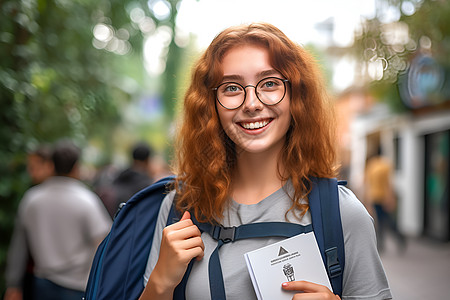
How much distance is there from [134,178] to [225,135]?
4.00 meters

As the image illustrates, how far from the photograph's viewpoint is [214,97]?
1.71 metres

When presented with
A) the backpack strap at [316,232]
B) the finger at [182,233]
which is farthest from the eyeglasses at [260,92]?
the finger at [182,233]

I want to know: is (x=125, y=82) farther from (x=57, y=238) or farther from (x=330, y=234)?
(x=330, y=234)

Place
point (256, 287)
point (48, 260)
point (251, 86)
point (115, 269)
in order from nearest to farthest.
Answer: point (256, 287), point (251, 86), point (115, 269), point (48, 260)

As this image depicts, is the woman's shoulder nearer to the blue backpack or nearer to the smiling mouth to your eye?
the blue backpack

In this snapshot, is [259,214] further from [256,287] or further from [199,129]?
[199,129]

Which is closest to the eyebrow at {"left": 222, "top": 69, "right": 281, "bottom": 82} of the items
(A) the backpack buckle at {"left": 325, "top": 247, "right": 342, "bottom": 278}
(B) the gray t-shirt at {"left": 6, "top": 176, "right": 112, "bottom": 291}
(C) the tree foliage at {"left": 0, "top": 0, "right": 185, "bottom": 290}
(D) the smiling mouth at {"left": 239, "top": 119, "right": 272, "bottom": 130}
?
(D) the smiling mouth at {"left": 239, "top": 119, "right": 272, "bottom": 130}

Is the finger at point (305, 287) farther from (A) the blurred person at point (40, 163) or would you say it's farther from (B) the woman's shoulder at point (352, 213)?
(A) the blurred person at point (40, 163)

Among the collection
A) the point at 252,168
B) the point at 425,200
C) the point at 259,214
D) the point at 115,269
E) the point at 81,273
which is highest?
the point at 252,168

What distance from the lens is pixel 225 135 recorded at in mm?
1785

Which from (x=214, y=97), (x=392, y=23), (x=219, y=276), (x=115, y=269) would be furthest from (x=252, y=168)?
(x=392, y=23)

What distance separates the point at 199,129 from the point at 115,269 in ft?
2.01

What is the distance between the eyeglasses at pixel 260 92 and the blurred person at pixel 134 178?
3996 mm

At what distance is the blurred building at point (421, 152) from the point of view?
32.6ft
